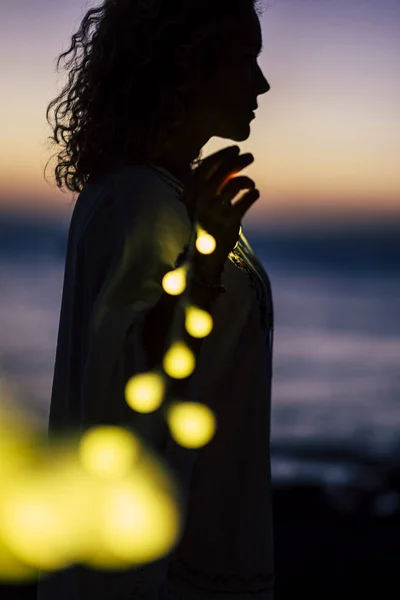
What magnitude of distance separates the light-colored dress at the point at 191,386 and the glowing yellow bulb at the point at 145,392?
0.02 meters

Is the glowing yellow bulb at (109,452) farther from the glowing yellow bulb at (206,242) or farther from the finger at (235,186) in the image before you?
the finger at (235,186)

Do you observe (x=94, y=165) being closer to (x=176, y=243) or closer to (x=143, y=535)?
(x=176, y=243)

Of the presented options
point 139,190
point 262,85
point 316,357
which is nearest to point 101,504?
point 139,190

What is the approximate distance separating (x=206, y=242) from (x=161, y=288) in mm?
172

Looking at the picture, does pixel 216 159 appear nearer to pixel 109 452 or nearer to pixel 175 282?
pixel 175 282

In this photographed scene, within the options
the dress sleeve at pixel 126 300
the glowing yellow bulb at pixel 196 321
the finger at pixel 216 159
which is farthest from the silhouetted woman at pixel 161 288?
the finger at pixel 216 159

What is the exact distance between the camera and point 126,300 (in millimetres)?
1905

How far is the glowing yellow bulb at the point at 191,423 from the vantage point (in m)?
1.89

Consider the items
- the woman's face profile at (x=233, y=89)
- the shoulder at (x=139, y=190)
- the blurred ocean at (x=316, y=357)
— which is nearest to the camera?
the shoulder at (x=139, y=190)

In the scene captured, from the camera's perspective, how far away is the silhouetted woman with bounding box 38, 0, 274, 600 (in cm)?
192

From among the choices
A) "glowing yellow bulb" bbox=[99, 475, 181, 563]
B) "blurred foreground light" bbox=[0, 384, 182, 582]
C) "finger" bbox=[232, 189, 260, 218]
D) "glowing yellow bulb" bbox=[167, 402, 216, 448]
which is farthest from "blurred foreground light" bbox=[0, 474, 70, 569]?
"finger" bbox=[232, 189, 260, 218]

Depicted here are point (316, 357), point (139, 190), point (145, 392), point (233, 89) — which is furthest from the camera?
point (316, 357)

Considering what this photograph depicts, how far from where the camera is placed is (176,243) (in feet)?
6.51

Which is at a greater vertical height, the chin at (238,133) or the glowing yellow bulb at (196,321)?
the chin at (238,133)
